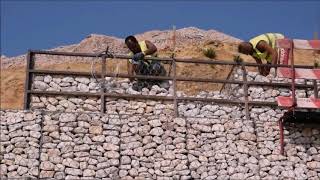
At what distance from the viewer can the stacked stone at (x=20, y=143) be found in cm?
1379

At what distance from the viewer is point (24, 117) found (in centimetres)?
1444

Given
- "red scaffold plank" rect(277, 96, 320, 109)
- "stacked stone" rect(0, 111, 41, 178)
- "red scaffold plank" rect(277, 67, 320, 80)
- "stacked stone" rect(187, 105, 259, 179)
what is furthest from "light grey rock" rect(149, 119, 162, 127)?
"red scaffold plank" rect(277, 67, 320, 80)

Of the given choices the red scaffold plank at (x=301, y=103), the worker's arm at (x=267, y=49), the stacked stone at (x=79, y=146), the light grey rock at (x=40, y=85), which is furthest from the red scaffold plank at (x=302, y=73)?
the light grey rock at (x=40, y=85)

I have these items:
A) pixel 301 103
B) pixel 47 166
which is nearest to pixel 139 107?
pixel 47 166

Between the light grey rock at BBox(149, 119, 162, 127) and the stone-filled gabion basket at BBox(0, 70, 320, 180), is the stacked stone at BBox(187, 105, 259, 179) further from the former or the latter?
the light grey rock at BBox(149, 119, 162, 127)

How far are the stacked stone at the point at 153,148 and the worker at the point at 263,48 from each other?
9.77ft

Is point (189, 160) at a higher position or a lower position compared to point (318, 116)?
lower

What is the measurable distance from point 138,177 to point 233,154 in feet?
7.12

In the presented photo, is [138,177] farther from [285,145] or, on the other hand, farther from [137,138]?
[285,145]

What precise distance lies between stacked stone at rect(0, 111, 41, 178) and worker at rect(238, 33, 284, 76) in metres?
5.45

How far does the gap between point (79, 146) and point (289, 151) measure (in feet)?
15.1

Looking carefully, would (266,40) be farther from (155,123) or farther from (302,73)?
(155,123)

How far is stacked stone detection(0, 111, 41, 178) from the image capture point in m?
13.8

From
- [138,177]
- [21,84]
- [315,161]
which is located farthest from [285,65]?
[21,84]
